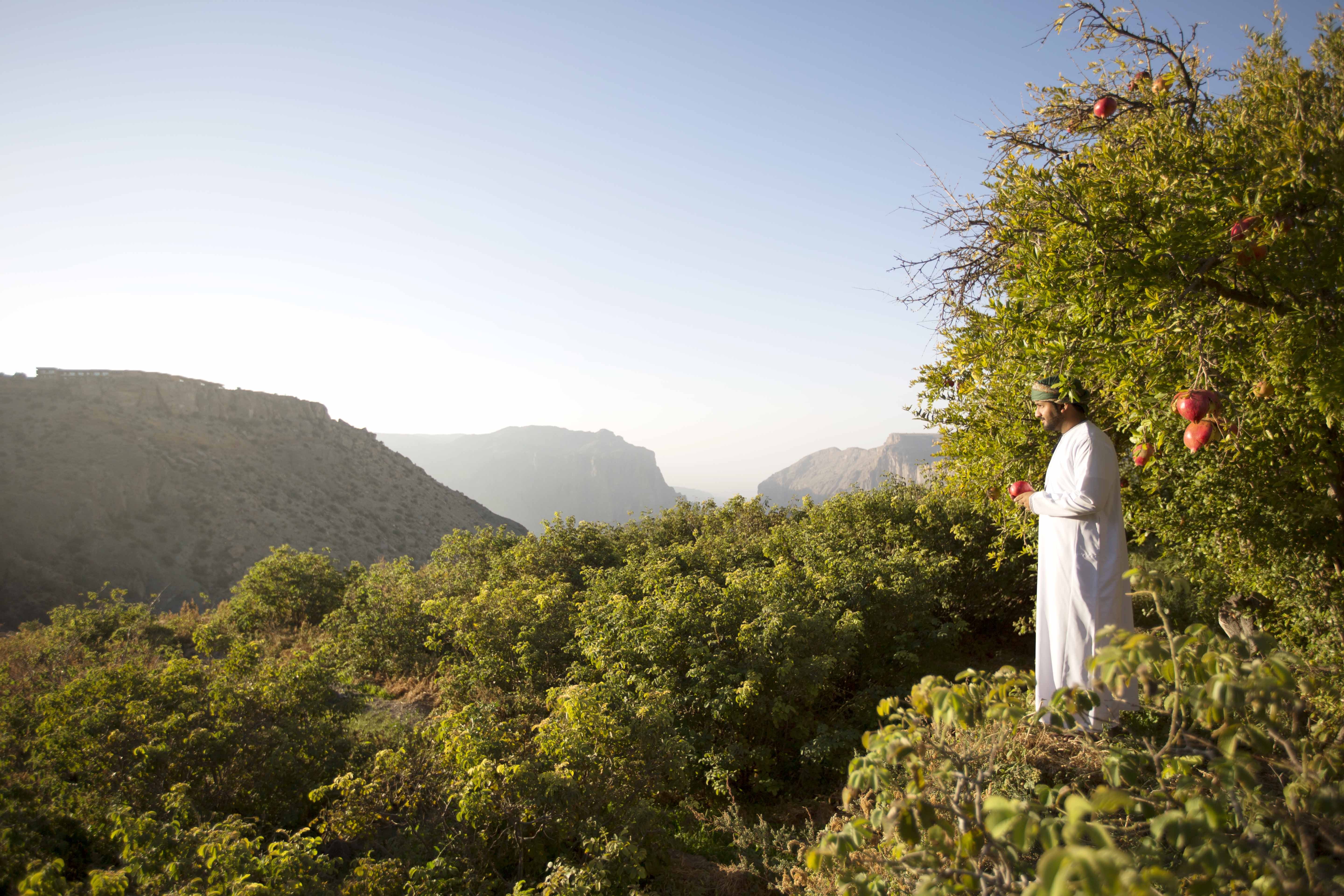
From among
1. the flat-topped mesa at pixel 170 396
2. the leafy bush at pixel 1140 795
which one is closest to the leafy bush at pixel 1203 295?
the leafy bush at pixel 1140 795

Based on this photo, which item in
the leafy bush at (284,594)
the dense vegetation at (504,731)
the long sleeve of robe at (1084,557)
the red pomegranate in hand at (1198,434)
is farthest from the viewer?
the leafy bush at (284,594)

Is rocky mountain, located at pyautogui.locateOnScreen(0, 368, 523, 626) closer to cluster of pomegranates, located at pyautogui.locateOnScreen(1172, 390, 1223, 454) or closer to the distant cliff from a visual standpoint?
cluster of pomegranates, located at pyautogui.locateOnScreen(1172, 390, 1223, 454)

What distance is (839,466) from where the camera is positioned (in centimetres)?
11769

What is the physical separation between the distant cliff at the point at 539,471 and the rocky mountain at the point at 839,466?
33067mm

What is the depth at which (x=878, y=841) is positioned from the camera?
304cm

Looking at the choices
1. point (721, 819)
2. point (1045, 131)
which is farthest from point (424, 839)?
point (1045, 131)

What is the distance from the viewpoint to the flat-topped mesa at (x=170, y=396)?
34.8 meters

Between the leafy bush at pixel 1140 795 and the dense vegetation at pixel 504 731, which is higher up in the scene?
the leafy bush at pixel 1140 795

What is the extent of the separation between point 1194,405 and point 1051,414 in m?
0.91

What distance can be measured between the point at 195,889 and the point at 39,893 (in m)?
0.77

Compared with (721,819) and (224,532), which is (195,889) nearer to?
(721,819)

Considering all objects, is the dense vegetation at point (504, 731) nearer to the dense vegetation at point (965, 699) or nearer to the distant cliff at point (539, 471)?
the dense vegetation at point (965, 699)

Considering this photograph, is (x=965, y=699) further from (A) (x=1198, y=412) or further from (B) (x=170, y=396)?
(B) (x=170, y=396)

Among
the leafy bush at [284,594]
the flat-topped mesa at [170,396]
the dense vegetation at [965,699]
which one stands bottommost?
the leafy bush at [284,594]
